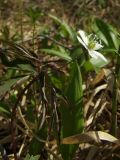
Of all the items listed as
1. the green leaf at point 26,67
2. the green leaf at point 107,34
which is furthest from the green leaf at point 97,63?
the green leaf at point 26,67

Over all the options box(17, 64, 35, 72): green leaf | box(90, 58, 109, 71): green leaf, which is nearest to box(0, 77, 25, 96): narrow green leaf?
box(17, 64, 35, 72): green leaf

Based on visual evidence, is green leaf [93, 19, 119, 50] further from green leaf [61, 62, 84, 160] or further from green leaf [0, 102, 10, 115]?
green leaf [0, 102, 10, 115]

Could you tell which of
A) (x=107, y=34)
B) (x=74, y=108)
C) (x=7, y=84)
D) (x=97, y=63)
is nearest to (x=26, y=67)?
(x=7, y=84)

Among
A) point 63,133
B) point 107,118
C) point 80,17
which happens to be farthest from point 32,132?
point 80,17

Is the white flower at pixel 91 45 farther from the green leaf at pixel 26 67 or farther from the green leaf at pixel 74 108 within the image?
the green leaf at pixel 26 67

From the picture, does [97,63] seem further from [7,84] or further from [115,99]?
[7,84]

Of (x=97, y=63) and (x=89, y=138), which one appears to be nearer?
(x=89, y=138)

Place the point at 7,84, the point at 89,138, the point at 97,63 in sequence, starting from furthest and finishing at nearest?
the point at 97,63 → the point at 89,138 → the point at 7,84

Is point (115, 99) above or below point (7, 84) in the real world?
below

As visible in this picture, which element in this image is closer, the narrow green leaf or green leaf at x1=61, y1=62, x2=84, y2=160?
the narrow green leaf
